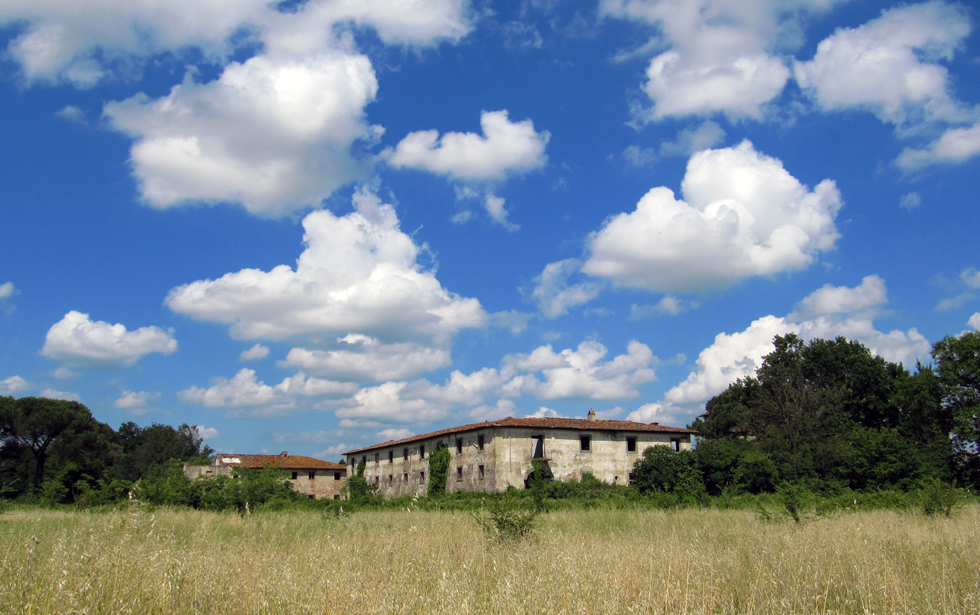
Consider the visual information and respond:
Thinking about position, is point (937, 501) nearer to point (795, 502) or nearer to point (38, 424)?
point (795, 502)

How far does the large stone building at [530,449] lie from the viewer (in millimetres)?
40250

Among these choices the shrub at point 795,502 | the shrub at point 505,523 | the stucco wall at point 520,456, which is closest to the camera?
the shrub at point 505,523

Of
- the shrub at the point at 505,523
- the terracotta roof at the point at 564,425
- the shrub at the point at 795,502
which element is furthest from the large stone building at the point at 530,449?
the shrub at the point at 505,523

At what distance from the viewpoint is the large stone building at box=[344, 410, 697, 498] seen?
4025 cm

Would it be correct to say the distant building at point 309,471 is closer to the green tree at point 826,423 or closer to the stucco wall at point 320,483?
the stucco wall at point 320,483

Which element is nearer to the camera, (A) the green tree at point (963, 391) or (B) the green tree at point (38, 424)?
(A) the green tree at point (963, 391)

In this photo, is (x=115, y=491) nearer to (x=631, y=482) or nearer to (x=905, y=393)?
(x=631, y=482)

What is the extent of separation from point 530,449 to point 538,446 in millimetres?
1109

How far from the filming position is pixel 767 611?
4.90m

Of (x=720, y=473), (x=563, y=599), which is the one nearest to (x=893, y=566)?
(x=563, y=599)

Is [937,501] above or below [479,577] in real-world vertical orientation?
below

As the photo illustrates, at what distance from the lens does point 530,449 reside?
40969 millimetres

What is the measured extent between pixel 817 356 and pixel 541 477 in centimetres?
2947

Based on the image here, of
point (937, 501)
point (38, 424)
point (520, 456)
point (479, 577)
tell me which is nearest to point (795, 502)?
point (937, 501)
